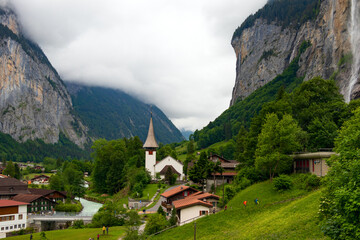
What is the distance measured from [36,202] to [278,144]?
57.6 meters

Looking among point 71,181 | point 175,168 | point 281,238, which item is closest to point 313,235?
point 281,238

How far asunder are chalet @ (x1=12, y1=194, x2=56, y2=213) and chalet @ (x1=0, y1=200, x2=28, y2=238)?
11.3 meters

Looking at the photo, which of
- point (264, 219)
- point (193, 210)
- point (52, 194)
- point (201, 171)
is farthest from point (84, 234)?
point (52, 194)

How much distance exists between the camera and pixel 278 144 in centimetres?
4522

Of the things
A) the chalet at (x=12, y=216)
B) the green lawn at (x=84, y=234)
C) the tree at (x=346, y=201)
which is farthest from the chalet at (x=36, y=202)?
the tree at (x=346, y=201)

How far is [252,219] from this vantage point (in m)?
34.1

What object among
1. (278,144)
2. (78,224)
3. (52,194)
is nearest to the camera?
(278,144)

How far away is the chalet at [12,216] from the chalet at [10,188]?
20.0m

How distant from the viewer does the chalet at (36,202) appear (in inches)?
2958

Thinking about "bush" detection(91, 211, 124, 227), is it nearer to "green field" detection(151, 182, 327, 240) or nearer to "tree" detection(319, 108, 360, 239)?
"green field" detection(151, 182, 327, 240)

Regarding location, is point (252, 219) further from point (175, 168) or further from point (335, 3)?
point (335, 3)

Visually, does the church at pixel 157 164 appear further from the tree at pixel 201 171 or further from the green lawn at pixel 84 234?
the green lawn at pixel 84 234

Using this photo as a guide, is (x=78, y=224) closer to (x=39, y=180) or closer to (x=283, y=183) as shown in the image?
(x=283, y=183)

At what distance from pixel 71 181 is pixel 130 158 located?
66.3 feet
